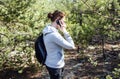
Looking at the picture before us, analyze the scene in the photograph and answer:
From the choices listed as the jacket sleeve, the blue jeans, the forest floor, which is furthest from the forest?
the jacket sleeve

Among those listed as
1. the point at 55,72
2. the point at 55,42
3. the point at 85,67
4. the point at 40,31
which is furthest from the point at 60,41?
the point at 85,67

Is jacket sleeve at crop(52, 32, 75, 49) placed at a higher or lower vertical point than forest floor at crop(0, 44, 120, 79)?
higher

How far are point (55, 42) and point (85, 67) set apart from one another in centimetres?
389

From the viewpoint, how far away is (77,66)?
866cm

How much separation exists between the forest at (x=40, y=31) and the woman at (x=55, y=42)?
6.26 feet

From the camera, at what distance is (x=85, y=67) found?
8.49 meters

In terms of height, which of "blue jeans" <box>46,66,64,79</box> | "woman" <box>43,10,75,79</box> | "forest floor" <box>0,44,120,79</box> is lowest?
"forest floor" <box>0,44,120,79</box>

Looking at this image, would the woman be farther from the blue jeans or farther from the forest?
the forest

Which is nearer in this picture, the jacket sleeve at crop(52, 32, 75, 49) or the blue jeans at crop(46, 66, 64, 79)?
the jacket sleeve at crop(52, 32, 75, 49)

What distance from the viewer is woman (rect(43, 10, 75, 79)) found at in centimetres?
472

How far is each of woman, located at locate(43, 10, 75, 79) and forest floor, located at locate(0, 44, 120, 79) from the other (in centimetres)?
280

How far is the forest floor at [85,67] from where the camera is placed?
799 cm

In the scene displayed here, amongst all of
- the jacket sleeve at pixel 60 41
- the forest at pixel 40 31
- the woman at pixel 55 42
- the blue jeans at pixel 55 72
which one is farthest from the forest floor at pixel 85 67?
the jacket sleeve at pixel 60 41

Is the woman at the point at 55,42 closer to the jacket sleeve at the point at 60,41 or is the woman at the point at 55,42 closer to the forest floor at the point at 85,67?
the jacket sleeve at the point at 60,41
